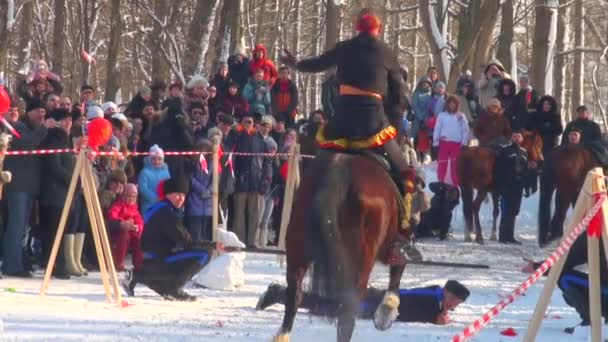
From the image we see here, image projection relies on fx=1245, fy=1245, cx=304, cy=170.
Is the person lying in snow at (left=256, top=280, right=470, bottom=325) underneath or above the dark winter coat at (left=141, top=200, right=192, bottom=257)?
underneath

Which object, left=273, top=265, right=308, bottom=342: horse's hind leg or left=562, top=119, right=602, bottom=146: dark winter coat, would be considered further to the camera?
left=562, top=119, right=602, bottom=146: dark winter coat

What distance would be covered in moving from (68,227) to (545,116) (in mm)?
11023

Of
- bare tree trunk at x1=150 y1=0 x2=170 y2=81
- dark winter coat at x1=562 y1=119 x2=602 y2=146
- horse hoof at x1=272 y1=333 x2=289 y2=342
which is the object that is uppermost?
bare tree trunk at x1=150 y1=0 x2=170 y2=81

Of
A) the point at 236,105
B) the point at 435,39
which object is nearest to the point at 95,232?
the point at 236,105

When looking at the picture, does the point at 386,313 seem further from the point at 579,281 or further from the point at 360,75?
the point at 360,75

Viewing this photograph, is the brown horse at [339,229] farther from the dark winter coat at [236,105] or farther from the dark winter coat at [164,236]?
the dark winter coat at [236,105]

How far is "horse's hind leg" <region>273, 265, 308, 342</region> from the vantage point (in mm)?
10234

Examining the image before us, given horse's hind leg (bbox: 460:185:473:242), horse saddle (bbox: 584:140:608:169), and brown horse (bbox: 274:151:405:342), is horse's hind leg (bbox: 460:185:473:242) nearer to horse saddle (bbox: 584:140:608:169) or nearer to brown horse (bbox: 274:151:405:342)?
horse saddle (bbox: 584:140:608:169)

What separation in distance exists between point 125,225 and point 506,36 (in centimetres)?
1791

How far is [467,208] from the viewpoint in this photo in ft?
68.9

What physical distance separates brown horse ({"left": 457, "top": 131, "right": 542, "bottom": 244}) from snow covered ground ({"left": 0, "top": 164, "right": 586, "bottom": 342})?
5.02m

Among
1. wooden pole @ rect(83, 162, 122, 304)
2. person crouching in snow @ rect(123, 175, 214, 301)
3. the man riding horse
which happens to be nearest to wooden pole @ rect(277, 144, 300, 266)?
person crouching in snow @ rect(123, 175, 214, 301)

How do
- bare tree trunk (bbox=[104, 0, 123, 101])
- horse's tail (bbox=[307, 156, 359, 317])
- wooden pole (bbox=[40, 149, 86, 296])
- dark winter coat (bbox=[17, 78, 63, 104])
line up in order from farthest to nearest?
bare tree trunk (bbox=[104, 0, 123, 101])
dark winter coat (bbox=[17, 78, 63, 104])
wooden pole (bbox=[40, 149, 86, 296])
horse's tail (bbox=[307, 156, 359, 317])

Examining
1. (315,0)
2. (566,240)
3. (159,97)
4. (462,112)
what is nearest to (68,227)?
(159,97)
